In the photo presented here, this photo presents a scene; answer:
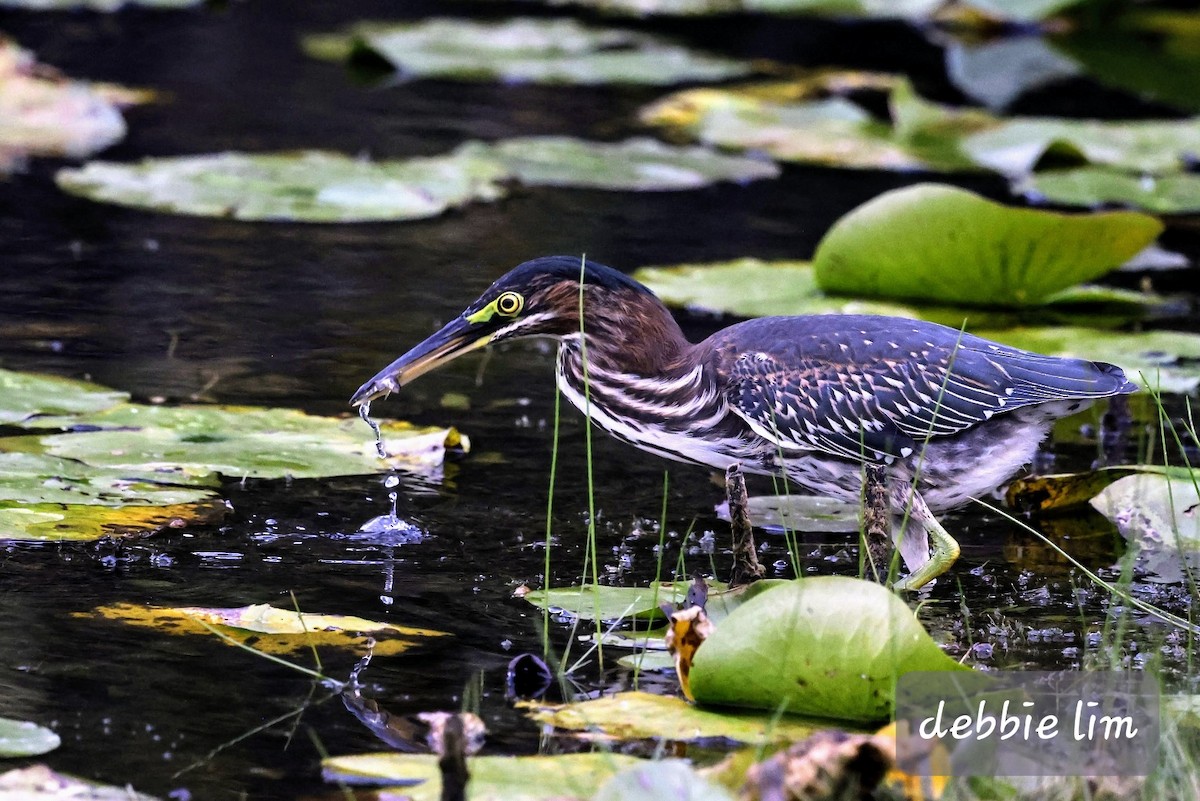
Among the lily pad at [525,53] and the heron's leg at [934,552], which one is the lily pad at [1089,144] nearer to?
the lily pad at [525,53]

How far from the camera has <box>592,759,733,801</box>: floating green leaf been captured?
11.0 feet

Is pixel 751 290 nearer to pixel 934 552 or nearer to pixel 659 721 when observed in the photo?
pixel 934 552

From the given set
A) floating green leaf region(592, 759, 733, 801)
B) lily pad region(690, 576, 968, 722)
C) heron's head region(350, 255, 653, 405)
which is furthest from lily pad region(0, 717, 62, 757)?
heron's head region(350, 255, 653, 405)

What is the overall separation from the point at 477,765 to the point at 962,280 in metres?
4.74

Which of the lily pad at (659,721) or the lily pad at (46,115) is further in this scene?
the lily pad at (46,115)

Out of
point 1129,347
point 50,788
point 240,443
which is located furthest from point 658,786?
point 1129,347

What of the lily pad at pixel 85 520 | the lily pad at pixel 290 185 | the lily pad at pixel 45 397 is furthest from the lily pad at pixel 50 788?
the lily pad at pixel 290 185

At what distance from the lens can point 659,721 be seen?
4.16 metres

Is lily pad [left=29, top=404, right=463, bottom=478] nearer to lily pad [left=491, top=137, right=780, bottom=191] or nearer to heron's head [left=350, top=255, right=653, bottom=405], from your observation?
heron's head [left=350, top=255, right=653, bottom=405]

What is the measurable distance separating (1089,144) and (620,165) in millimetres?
3150

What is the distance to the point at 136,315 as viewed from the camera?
25.6 ft

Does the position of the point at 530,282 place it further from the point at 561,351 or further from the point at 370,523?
the point at 370,523

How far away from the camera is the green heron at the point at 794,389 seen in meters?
5.39

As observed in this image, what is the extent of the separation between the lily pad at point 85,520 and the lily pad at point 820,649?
1893mm
